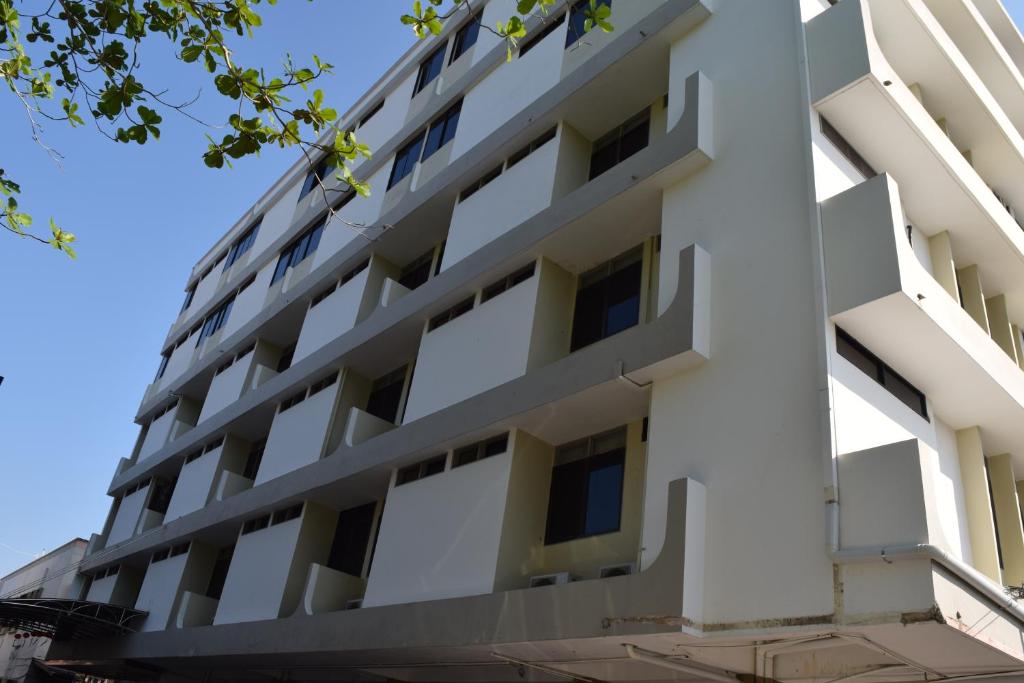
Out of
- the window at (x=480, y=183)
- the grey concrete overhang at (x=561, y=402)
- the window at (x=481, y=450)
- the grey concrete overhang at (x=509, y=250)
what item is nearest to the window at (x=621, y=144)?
the window at (x=480, y=183)

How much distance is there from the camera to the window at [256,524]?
58.1 ft

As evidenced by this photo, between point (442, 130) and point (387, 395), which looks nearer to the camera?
point (387, 395)

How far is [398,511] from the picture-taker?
13.0m

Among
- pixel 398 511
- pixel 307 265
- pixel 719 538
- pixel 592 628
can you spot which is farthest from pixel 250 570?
pixel 719 538

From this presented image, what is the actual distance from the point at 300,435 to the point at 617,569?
961 centimetres

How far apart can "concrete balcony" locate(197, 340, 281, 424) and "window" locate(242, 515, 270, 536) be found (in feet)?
12.8

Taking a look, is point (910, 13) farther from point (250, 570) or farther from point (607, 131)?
point (250, 570)

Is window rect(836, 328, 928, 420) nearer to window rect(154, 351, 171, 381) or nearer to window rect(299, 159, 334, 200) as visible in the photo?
window rect(299, 159, 334, 200)

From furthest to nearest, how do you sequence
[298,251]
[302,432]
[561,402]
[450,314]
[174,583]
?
[298,251] → [174,583] → [302,432] → [450,314] → [561,402]

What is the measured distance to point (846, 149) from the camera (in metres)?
10.6

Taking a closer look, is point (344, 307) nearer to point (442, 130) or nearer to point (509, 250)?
point (442, 130)

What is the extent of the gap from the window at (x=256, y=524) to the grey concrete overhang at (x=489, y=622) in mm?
2227

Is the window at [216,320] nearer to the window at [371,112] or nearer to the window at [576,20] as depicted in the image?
the window at [371,112]

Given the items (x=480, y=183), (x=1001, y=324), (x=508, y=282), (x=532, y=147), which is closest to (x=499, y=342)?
(x=508, y=282)
